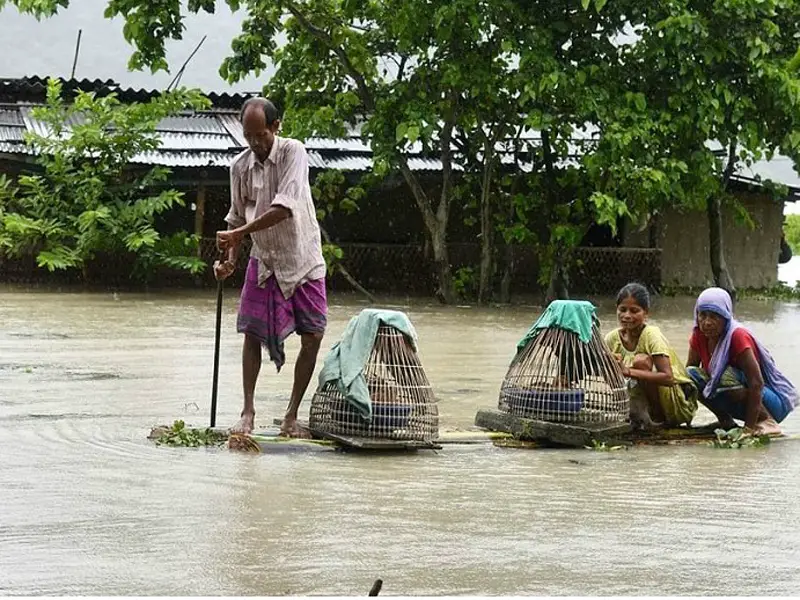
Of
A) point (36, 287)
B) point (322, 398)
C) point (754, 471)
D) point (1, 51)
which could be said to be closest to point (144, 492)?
point (322, 398)

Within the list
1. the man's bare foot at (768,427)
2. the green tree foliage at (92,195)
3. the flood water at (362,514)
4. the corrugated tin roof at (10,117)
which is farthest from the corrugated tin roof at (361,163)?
the man's bare foot at (768,427)

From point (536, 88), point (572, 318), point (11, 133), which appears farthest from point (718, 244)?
point (572, 318)

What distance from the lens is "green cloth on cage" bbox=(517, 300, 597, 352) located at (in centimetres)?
682

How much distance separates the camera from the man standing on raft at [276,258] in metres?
6.38

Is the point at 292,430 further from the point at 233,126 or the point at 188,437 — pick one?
the point at 233,126

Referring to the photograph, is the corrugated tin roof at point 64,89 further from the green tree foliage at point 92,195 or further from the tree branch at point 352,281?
the tree branch at point 352,281

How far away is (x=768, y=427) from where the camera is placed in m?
7.21

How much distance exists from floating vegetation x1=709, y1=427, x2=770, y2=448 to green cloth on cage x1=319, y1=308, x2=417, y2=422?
1.73 metres

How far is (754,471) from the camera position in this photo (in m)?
6.28

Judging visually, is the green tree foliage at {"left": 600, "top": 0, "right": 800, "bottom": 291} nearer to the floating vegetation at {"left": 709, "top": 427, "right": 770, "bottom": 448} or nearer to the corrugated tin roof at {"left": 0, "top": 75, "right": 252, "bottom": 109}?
the corrugated tin roof at {"left": 0, "top": 75, "right": 252, "bottom": 109}

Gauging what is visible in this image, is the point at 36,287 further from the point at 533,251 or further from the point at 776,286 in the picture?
the point at 776,286

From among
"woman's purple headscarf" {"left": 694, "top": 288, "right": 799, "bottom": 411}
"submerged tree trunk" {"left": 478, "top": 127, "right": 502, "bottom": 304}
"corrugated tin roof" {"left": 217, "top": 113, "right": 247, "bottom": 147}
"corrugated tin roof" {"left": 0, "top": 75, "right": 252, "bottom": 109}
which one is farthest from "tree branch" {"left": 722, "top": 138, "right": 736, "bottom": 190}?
"woman's purple headscarf" {"left": 694, "top": 288, "right": 799, "bottom": 411}

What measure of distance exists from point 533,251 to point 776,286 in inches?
200

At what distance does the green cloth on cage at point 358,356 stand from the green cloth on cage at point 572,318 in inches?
31.5
